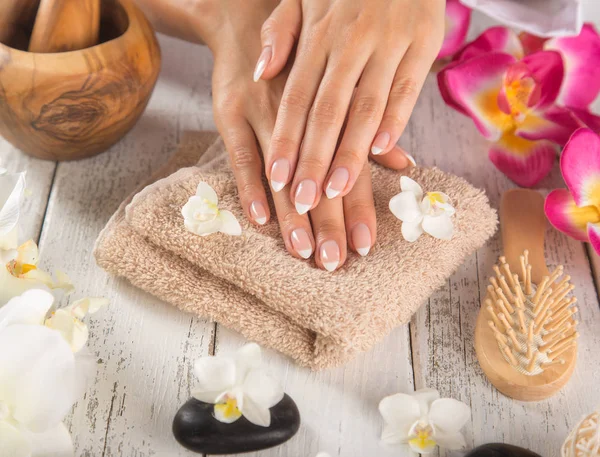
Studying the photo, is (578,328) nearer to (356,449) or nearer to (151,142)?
(356,449)

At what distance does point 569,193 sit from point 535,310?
0.58 ft

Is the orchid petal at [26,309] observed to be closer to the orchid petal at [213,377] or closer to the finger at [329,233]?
the orchid petal at [213,377]

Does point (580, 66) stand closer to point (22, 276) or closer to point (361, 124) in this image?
point (361, 124)

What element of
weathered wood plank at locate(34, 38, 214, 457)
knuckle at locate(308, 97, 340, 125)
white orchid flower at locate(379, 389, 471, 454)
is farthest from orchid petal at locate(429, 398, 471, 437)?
knuckle at locate(308, 97, 340, 125)

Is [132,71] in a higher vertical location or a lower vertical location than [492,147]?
higher

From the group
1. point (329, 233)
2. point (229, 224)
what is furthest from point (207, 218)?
point (329, 233)

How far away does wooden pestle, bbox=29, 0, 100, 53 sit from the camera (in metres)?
0.80

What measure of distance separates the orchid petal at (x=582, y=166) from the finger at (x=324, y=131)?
24 cm

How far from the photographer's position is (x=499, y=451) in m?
0.61

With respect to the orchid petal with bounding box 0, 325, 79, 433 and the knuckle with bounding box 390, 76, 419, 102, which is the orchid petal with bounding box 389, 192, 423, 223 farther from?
the orchid petal with bounding box 0, 325, 79, 433

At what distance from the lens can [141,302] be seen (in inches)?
29.6

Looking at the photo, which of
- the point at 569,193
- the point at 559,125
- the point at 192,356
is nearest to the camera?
the point at 192,356

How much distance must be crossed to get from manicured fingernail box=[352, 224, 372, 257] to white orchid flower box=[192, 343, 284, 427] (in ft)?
0.58

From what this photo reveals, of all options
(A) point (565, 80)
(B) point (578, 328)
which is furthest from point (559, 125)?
(B) point (578, 328)
